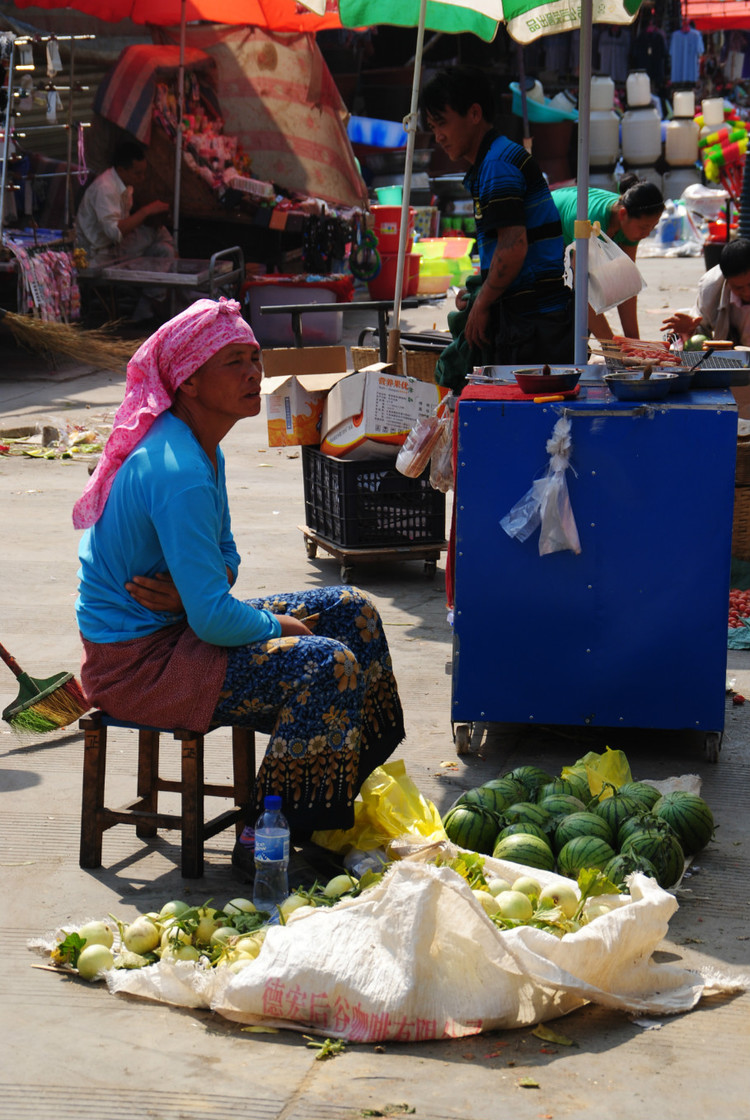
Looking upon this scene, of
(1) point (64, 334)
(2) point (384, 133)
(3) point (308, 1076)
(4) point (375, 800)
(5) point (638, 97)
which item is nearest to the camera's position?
(3) point (308, 1076)

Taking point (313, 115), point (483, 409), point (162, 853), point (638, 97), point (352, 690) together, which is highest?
point (638, 97)

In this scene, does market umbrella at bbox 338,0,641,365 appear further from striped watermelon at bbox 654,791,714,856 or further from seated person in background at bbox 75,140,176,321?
seated person in background at bbox 75,140,176,321

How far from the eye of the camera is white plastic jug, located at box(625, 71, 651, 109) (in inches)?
966

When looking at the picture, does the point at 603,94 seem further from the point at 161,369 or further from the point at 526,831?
the point at 526,831

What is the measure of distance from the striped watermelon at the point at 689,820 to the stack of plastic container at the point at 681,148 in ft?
76.3

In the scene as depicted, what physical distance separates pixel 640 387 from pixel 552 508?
1.52 feet

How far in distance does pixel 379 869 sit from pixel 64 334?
8974mm

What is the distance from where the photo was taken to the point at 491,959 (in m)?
2.66

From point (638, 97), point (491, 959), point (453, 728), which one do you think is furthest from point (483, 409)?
point (638, 97)

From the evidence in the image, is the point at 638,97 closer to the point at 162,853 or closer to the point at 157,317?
the point at 157,317

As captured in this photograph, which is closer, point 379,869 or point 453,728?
point 379,869

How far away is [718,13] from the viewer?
15.1 metres

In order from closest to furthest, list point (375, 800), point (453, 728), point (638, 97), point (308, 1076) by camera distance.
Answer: point (308, 1076)
point (375, 800)
point (453, 728)
point (638, 97)

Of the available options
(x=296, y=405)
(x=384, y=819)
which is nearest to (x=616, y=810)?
(x=384, y=819)
